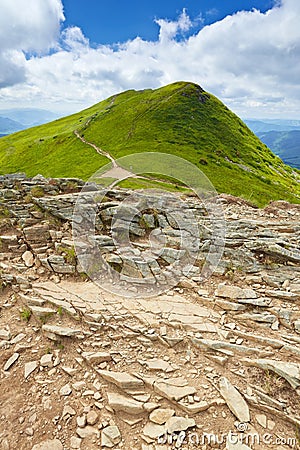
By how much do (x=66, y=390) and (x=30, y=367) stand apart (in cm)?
159

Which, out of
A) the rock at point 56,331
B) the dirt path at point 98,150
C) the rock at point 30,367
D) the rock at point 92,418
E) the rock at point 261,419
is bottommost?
the rock at point 92,418

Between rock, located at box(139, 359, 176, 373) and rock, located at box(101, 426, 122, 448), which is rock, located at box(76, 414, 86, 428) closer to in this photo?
rock, located at box(101, 426, 122, 448)

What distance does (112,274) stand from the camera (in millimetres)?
11922

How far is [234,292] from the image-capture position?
33.4 ft

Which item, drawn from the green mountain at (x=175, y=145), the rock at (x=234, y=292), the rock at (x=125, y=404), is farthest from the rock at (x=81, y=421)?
the green mountain at (x=175, y=145)

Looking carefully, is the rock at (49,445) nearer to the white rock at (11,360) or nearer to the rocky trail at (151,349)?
the rocky trail at (151,349)

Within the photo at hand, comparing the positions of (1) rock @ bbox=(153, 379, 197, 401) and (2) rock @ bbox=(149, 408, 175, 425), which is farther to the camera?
(1) rock @ bbox=(153, 379, 197, 401)

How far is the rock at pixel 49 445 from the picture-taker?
665cm

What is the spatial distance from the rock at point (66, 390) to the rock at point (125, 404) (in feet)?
3.93

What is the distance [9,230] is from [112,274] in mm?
6742

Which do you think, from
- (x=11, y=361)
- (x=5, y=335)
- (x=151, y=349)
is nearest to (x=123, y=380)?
(x=151, y=349)

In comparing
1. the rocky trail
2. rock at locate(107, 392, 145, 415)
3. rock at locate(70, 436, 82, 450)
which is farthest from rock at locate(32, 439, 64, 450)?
rock at locate(107, 392, 145, 415)

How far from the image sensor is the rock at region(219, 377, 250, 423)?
6.75m

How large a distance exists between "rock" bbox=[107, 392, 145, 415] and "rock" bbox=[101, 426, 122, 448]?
0.47 metres
